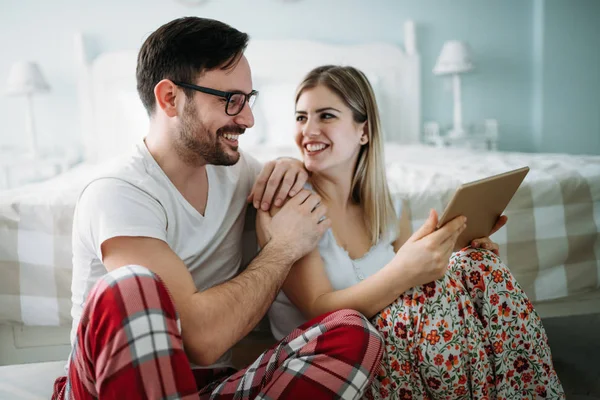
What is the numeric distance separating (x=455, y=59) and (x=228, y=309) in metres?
3.23

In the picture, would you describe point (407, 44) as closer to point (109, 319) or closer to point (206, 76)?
point (206, 76)

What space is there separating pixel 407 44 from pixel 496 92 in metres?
0.82

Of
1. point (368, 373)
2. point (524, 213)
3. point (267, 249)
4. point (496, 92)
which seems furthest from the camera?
point (496, 92)

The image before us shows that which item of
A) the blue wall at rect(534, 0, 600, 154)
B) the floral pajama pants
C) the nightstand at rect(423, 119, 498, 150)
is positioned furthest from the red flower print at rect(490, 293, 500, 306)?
the blue wall at rect(534, 0, 600, 154)

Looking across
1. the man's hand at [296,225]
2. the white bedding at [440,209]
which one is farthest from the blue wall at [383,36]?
the man's hand at [296,225]

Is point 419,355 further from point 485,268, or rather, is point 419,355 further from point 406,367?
point 485,268

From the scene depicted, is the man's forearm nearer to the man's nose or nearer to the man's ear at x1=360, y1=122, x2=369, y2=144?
the man's nose

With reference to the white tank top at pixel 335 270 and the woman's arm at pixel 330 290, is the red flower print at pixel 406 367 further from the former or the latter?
the white tank top at pixel 335 270

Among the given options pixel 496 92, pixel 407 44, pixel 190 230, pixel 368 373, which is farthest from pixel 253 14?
pixel 368 373

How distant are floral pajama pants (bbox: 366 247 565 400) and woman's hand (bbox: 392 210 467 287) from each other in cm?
4

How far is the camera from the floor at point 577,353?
153 cm

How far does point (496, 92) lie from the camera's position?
13.6ft

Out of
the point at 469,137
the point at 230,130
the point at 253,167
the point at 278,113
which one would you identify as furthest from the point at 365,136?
the point at 469,137

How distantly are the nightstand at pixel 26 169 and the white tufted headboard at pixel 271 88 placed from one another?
23cm
